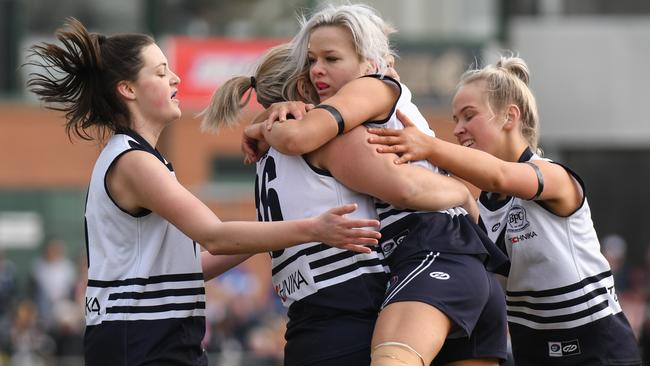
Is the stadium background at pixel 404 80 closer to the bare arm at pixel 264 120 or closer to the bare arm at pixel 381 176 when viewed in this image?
the bare arm at pixel 264 120

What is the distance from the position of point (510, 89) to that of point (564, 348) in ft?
3.53

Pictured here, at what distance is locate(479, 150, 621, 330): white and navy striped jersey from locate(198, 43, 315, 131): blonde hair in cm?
103

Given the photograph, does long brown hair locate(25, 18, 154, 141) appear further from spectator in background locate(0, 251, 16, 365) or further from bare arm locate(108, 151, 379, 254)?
spectator in background locate(0, 251, 16, 365)

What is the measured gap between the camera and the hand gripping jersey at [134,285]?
4.37m

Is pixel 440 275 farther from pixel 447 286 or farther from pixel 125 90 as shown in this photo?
pixel 125 90

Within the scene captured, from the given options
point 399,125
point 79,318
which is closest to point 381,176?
point 399,125

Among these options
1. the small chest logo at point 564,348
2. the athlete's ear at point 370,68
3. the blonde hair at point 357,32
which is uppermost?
the blonde hair at point 357,32

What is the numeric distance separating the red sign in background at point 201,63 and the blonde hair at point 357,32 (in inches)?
561

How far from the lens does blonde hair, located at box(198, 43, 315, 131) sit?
15.5ft

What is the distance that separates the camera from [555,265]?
15.9ft

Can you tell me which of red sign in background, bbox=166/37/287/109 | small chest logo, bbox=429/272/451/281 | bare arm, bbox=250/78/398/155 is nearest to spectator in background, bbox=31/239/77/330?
red sign in background, bbox=166/37/287/109

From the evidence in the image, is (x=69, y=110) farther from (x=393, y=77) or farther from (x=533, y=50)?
(x=533, y=50)

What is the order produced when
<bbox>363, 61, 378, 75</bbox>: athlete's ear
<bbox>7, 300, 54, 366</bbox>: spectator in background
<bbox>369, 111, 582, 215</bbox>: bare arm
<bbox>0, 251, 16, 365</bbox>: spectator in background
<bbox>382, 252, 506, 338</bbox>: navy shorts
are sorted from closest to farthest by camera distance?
<bbox>382, 252, 506, 338</bbox>: navy shorts
<bbox>369, 111, 582, 215</bbox>: bare arm
<bbox>363, 61, 378, 75</bbox>: athlete's ear
<bbox>7, 300, 54, 366</bbox>: spectator in background
<bbox>0, 251, 16, 365</bbox>: spectator in background

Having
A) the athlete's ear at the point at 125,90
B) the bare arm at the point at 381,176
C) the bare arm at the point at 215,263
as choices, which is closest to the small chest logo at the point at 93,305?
the bare arm at the point at 215,263
